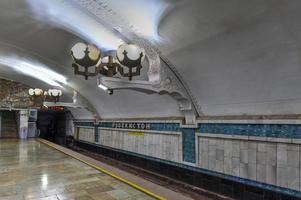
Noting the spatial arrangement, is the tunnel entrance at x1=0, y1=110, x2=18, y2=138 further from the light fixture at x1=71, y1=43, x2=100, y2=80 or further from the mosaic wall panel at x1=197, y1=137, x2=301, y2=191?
the light fixture at x1=71, y1=43, x2=100, y2=80

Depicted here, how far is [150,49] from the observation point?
453cm

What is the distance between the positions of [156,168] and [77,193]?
138 inches

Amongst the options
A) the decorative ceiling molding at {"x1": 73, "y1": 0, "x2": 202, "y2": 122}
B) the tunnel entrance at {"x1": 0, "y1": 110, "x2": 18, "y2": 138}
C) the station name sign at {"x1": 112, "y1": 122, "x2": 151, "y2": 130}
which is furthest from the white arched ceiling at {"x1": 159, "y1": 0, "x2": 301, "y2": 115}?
the tunnel entrance at {"x1": 0, "y1": 110, "x2": 18, "y2": 138}

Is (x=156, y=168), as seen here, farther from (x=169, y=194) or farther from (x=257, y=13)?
(x=257, y=13)

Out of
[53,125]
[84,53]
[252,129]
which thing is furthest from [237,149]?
[53,125]

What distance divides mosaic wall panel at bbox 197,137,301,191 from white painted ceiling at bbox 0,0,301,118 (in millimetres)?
546

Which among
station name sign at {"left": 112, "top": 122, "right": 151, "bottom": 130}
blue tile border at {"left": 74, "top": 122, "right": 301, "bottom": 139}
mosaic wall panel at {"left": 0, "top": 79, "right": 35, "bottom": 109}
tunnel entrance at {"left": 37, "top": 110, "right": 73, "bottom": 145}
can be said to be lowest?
tunnel entrance at {"left": 37, "top": 110, "right": 73, "bottom": 145}

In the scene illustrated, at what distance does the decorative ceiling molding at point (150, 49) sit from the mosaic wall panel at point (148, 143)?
122cm

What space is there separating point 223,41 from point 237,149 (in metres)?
1.91

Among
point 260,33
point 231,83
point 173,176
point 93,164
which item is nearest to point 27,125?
point 93,164

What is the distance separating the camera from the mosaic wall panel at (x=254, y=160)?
3.36m

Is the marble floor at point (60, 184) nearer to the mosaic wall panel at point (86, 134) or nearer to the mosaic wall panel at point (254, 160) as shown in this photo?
the mosaic wall panel at point (254, 160)

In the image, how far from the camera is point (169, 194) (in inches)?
129

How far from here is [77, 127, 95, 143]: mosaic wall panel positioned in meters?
11.5
